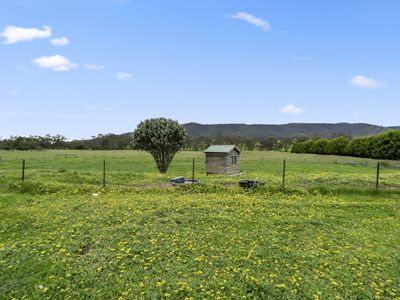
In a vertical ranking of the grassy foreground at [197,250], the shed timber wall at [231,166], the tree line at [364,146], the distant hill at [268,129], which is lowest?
the grassy foreground at [197,250]

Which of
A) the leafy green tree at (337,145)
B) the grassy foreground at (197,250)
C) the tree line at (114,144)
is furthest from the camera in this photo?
the tree line at (114,144)

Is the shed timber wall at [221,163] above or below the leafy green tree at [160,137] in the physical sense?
below

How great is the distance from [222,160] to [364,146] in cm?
4452

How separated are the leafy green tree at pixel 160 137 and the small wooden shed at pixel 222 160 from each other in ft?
9.52

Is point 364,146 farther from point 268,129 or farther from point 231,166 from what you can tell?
point 268,129

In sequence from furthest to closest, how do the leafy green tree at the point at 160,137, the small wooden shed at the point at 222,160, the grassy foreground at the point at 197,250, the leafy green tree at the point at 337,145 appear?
the leafy green tree at the point at 337,145 < the small wooden shed at the point at 222,160 < the leafy green tree at the point at 160,137 < the grassy foreground at the point at 197,250

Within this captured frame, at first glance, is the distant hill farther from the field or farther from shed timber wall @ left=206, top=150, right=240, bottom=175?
the field

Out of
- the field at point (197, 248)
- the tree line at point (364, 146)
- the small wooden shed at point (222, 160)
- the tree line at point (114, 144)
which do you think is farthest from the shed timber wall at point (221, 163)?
the tree line at point (114, 144)

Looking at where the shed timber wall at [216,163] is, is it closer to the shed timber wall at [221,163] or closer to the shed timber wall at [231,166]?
the shed timber wall at [221,163]

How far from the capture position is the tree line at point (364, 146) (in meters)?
48.5

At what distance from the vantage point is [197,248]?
6.57 metres

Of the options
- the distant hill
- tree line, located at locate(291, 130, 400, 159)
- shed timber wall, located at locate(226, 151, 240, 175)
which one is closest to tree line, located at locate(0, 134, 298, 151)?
tree line, located at locate(291, 130, 400, 159)

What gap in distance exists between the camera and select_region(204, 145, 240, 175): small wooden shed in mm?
23953

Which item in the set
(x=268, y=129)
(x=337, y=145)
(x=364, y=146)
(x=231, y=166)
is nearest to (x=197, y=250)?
(x=231, y=166)
